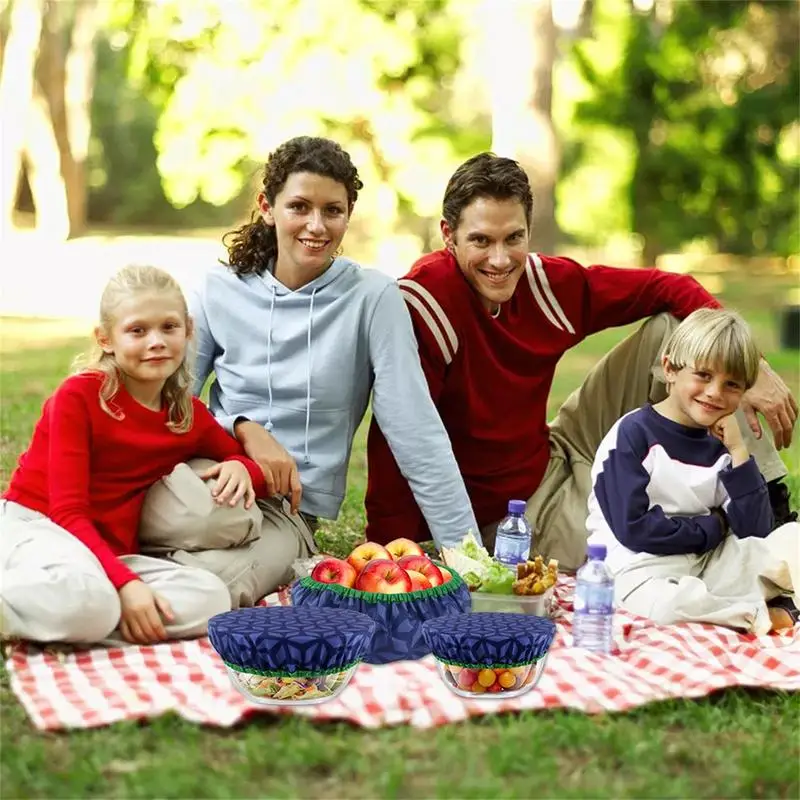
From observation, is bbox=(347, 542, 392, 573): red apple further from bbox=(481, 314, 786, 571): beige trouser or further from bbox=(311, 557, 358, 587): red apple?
bbox=(481, 314, 786, 571): beige trouser

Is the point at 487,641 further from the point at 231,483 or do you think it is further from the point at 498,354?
the point at 498,354

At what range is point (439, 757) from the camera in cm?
305

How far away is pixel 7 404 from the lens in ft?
28.6

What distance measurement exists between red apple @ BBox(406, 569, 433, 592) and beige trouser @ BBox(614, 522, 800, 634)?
79cm

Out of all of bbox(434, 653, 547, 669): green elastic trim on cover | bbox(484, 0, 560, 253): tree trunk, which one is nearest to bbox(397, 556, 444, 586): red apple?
bbox(434, 653, 547, 669): green elastic trim on cover

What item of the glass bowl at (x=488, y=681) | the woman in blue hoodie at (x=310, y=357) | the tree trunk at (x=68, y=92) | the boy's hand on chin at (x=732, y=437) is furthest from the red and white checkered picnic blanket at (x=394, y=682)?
the tree trunk at (x=68, y=92)

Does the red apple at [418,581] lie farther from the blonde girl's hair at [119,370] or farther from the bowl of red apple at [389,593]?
the blonde girl's hair at [119,370]

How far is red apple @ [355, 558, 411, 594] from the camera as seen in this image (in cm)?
381

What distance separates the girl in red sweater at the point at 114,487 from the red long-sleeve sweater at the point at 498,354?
809 millimetres

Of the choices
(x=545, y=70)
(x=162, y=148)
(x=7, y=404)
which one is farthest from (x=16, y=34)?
(x=7, y=404)

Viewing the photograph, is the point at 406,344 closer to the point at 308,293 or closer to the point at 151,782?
the point at 308,293

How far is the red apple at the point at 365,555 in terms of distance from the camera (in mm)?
3918

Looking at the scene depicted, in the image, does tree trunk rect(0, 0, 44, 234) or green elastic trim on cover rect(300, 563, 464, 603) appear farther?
tree trunk rect(0, 0, 44, 234)

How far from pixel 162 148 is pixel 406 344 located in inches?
720
